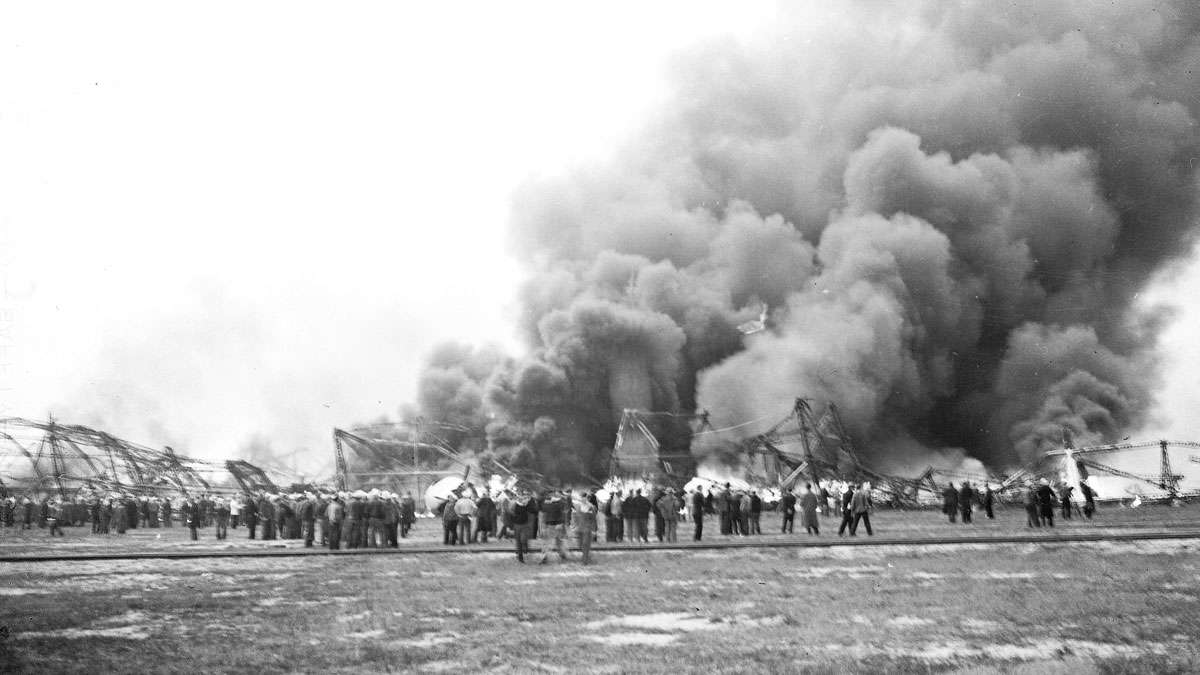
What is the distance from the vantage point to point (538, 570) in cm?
1580

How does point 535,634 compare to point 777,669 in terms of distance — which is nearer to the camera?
point 777,669

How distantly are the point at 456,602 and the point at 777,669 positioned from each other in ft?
17.6

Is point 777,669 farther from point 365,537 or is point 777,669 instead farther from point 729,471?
point 729,471

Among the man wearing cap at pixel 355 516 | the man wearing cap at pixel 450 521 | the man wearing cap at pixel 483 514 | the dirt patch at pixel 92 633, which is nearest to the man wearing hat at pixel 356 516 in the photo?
the man wearing cap at pixel 355 516

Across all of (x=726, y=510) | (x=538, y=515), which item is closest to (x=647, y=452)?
(x=726, y=510)

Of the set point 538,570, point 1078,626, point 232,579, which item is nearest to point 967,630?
point 1078,626

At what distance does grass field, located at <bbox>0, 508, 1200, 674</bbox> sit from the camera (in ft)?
25.5

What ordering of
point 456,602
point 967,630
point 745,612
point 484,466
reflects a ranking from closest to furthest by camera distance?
point 967,630 → point 745,612 → point 456,602 → point 484,466

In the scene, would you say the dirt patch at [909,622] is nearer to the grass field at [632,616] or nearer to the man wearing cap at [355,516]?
the grass field at [632,616]

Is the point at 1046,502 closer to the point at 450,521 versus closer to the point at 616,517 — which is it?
the point at 616,517

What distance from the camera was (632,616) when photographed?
10.3 m

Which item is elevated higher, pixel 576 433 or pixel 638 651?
pixel 576 433

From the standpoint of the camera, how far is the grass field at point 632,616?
25.5 ft

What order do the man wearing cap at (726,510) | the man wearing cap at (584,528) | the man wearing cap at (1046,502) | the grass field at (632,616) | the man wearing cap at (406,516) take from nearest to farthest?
the grass field at (632,616)
the man wearing cap at (584,528)
the man wearing cap at (1046,502)
the man wearing cap at (726,510)
the man wearing cap at (406,516)
